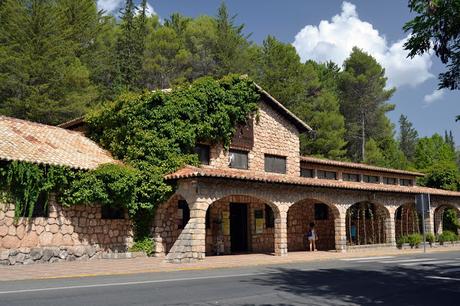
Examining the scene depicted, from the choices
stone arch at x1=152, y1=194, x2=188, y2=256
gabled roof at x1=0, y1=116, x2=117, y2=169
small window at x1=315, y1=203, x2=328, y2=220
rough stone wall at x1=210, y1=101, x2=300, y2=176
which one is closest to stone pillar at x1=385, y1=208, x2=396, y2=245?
small window at x1=315, y1=203, x2=328, y2=220

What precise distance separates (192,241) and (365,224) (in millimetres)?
16244

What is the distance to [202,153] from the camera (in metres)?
22.3

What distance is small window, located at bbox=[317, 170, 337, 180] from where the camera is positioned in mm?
29234

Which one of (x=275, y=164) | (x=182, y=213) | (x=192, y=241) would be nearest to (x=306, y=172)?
(x=275, y=164)

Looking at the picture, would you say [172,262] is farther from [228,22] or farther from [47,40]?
[228,22]

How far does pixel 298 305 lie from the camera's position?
27.8 ft

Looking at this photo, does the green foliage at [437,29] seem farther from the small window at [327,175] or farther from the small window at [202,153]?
the small window at [327,175]

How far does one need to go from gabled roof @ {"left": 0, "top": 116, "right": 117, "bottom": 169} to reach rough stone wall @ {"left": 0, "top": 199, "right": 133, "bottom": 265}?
64.7 inches

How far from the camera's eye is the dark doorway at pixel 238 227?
931 inches

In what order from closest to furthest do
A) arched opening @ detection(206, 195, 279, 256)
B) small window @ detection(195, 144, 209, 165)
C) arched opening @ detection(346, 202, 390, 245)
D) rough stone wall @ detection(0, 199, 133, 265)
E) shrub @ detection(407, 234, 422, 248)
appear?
rough stone wall @ detection(0, 199, 133, 265), small window @ detection(195, 144, 209, 165), arched opening @ detection(206, 195, 279, 256), shrub @ detection(407, 234, 422, 248), arched opening @ detection(346, 202, 390, 245)

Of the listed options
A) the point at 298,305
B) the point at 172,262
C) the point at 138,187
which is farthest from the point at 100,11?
the point at 298,305

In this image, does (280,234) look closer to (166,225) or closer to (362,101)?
(166,225)

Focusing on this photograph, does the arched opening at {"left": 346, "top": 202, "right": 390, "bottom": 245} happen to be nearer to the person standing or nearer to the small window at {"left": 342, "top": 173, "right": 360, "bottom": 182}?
the small window at {"left": 342, "top": 173, "right": 360, "bottom": 182}

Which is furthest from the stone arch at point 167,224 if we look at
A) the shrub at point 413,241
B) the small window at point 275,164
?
the shrub at point 413,241
